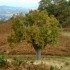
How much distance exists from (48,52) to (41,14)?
535 centimetres

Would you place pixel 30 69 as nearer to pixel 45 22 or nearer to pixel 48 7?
pixel 45 22

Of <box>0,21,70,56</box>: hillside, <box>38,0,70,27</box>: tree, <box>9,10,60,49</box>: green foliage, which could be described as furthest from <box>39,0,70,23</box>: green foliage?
<box>9,10,60,49</box>: green foliage

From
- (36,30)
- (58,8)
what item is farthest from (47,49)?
(58,8)

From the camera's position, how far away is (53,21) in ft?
81.5

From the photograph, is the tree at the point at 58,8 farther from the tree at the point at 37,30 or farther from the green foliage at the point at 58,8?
the tree at the point at 37,30

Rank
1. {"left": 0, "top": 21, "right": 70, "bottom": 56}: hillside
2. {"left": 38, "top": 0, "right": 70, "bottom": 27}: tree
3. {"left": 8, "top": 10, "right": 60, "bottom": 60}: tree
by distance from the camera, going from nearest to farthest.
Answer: {"left": 8, "top": 10, "right": 60, "bottom": 60}: tree
{"left": 0, "top": 21, "right": 70, "bottom": 56}: hillside
{"left": 38, "top": 0, "right": 70, "bottom": 27}: tree

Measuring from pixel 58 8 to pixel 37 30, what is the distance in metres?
29.5

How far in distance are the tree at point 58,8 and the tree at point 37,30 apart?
2691cm

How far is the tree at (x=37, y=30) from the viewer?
23.5m

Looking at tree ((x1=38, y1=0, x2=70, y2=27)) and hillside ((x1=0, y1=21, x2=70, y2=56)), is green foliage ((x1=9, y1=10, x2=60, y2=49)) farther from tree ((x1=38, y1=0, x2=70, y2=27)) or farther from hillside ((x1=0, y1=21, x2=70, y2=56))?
tree ((x1=38, y1=0, x2=70, y2=27))

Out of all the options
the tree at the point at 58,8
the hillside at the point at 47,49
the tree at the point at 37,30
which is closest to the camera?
the tree at the point at 37,30

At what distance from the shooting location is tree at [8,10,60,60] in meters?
23.5

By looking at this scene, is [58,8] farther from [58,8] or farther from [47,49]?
[47,49]

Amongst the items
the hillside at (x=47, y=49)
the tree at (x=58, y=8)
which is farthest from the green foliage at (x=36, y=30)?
the tree at (x=58, y=8)
